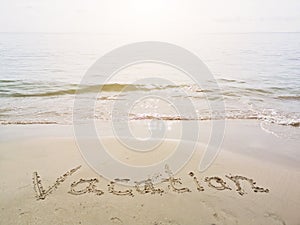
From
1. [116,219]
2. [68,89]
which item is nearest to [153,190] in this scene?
[116,219]

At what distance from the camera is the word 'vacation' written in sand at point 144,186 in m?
4.29

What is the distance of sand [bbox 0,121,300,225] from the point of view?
368 centimetres

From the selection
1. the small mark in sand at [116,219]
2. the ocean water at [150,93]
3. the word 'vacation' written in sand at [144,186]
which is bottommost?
the small mark in sand at [116,219]

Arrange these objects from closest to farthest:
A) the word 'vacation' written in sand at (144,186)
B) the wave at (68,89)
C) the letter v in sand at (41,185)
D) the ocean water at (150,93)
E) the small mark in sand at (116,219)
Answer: the small mark in sand at (116,219) → the letter v in sand at (41,185) → the word 'vacation' written in sand at (144,186) → the ocean water at (150,93) → the wave at (68,89)

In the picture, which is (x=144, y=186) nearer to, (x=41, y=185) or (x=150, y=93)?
(x=41, y=185)

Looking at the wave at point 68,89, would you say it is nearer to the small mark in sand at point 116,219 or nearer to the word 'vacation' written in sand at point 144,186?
the word 'vacation' written in sand at point 144,186

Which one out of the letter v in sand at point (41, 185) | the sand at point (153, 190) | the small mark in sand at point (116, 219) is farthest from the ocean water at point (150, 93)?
the small mark in sand at point (116, 219)

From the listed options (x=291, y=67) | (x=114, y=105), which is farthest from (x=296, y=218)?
(x=291, y=67)

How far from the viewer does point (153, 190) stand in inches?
171

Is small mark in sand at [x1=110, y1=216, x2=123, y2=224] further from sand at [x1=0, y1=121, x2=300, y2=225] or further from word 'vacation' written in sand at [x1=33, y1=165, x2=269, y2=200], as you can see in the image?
word 'vacation' written in sand at [x1=33, y1=165, x2=269, y2=200]

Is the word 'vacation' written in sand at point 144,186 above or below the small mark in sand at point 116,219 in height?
above

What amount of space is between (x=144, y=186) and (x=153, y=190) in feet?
0.64

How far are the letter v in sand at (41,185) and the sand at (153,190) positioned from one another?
0.01m

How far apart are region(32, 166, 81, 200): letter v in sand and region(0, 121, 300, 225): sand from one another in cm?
1
